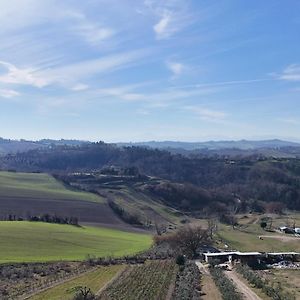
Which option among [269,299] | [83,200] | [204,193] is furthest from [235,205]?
[269,299]

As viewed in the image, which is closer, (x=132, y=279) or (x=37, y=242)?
(x=132, y=279)

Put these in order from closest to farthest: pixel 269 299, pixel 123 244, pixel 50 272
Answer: pixel 269 299 < pixel 50 272 < pixel 123 244

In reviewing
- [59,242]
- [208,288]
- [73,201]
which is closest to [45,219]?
[73,201]

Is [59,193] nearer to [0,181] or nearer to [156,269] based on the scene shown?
[0,181]

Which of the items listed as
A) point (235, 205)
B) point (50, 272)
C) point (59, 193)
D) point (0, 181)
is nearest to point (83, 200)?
point (59, 193)

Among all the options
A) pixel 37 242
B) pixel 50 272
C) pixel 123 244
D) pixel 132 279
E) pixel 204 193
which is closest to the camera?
pixel 132 279

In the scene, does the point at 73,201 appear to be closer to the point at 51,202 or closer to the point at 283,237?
the point at 51,202

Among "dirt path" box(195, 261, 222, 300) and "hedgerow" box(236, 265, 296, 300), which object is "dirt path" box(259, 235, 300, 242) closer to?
"dirt path" box(195, 261, 222, 300)
